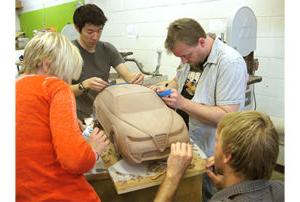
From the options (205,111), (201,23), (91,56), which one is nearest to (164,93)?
(205,111)

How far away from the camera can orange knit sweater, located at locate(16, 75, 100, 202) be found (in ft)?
3.44

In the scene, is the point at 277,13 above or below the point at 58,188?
above

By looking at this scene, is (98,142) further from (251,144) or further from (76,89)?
(76,89)

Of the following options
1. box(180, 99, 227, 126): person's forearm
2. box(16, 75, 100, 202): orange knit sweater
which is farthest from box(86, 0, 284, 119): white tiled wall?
box(16, 75, 100, 202): orange knit sweater

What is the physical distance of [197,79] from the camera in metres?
1.81

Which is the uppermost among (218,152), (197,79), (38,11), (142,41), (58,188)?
(38,11)

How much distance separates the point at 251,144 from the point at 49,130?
63 cm

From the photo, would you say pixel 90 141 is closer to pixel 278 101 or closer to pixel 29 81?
pixel 29 81

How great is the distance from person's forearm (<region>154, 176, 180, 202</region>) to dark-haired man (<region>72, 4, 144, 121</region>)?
84 centimetres

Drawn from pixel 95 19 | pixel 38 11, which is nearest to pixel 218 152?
pixel 95 19

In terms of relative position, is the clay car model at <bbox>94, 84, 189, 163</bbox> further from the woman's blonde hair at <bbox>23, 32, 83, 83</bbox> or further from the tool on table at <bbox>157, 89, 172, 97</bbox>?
the woman's blonde hair at <bbox>23, 32, 83, 83</bbox>

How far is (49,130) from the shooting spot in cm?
109

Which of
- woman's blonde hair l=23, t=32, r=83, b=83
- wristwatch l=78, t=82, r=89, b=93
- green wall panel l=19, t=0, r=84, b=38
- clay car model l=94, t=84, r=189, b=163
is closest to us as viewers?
woman's blonde hair l=23, t=32, r=83, b=83

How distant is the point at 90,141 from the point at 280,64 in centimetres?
211
